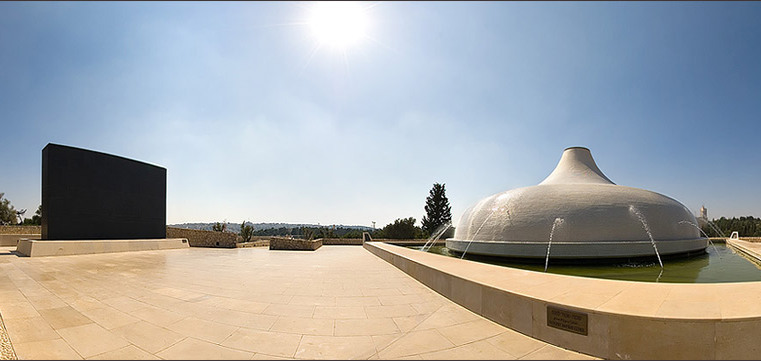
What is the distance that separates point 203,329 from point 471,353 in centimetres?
399

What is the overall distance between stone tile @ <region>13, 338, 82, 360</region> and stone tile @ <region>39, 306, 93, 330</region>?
0.59 m

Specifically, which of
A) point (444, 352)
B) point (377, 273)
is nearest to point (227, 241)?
point (377, 273)

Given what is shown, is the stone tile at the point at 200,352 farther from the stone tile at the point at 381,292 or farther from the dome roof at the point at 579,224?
the dome roof at the point at 579,224

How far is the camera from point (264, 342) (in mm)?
4242

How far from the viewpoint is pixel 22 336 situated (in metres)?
4.46

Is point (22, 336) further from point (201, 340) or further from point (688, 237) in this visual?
point (688, 237)

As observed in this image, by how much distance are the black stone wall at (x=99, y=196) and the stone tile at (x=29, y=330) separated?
16217 mm

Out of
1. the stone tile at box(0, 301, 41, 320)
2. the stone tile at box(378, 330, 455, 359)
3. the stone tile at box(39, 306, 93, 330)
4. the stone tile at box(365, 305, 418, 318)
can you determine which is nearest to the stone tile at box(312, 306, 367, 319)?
the stone tile at box(365, 305, 418, 318)

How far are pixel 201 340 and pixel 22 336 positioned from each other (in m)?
2.79

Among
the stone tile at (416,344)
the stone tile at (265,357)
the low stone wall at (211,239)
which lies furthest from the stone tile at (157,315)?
the low stone wall at (211,239)

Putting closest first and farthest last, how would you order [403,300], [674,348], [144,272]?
[674,348] → [403,300] → [144,272]

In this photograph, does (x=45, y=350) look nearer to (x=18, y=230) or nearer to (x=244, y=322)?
(x=244, y=322)

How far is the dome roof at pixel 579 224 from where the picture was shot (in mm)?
15305

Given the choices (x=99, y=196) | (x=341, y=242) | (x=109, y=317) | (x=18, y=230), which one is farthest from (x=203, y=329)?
(x=18, y=230)
